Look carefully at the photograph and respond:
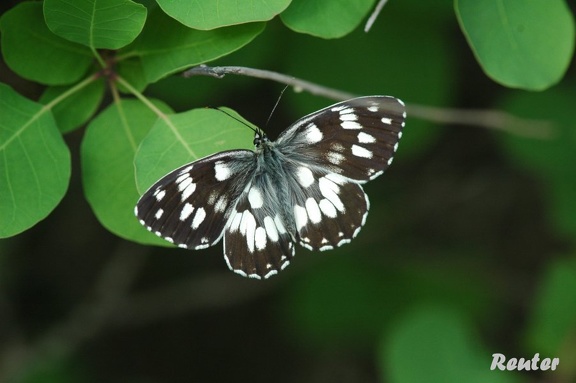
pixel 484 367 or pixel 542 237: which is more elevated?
pixel 484 367

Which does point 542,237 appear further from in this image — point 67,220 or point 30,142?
point 30,142

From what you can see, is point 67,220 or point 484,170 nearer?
point 67,220

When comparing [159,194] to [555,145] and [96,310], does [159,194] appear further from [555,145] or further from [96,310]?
[555,145]

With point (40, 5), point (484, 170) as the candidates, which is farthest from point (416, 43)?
point (40, 5)

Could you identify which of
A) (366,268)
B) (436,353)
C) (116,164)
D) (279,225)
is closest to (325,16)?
(279,225)

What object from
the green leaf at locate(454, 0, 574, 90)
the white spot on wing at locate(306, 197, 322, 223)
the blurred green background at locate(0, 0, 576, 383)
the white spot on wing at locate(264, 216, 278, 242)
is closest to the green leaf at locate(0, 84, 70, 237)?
the white spot on wing at locate(264, 216, 278, 242)

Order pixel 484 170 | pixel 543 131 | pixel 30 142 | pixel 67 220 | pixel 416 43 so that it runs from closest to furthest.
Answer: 1. pixel 30 142
2. pixel 416 43
3. pixel 543 131
4. pixel 67 220
5. pixel 484 170
